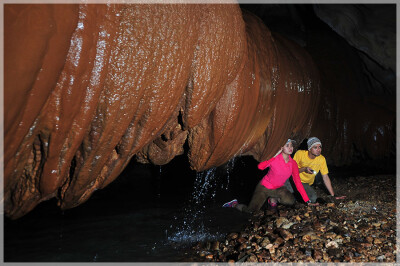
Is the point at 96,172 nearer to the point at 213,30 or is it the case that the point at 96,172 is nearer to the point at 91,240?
the point at 91,240

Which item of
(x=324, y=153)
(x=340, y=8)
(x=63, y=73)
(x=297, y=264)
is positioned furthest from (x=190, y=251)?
(x=340, y=8)

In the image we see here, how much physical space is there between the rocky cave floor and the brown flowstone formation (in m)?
1.27

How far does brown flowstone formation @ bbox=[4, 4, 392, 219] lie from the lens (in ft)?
7.75

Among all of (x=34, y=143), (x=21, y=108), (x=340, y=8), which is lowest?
(x=34, y=143)

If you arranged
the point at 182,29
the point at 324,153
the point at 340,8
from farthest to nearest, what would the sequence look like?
the point at 324,153, the point at 340,8, the point at 182,29

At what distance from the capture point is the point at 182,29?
11.2ft

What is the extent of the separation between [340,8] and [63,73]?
7357 millimetres

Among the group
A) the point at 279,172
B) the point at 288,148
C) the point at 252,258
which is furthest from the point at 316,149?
the point at 252,258

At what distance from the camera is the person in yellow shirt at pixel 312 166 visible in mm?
5801

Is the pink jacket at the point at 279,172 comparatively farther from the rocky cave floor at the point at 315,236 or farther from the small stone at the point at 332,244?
the small stone at the point at 332,244

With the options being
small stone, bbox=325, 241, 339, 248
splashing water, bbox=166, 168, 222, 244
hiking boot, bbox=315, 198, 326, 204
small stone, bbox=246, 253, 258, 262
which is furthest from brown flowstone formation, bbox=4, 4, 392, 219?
hiking boot, bbox=315, 198, 326, 204

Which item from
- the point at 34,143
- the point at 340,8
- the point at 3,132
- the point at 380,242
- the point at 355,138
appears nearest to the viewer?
the point at 3,132

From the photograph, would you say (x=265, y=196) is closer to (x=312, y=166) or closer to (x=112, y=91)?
(x=312, y=166)

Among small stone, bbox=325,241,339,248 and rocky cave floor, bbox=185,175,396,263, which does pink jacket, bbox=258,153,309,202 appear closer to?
rocky cave floor, bbox=185,175,396,263
